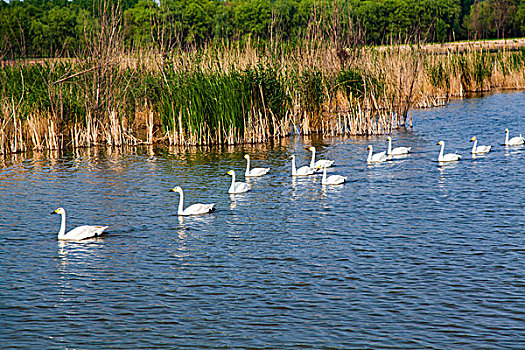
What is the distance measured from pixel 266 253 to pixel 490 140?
15230mm

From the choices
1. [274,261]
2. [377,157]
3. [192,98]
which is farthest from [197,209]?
[192,98]

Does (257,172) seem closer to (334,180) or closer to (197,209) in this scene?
(334,180)

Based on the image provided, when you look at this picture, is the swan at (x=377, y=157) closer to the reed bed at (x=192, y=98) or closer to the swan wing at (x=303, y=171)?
the swan wing at (x=303, y=171)

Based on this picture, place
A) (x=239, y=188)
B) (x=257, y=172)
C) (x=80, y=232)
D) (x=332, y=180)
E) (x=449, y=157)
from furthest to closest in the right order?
(x=449, y=157) < (x=257, y=172) < (x=332, y=180) < (x=239, y=188) < (x=80, y=232)

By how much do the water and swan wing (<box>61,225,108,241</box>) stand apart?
0.87 feet

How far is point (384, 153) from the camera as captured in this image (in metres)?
A: 20.8

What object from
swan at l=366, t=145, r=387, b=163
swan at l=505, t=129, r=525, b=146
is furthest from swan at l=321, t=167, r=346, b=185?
swan at l=505, t=129, r=525, b=146

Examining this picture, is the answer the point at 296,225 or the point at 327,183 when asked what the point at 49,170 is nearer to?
the point at 327,183

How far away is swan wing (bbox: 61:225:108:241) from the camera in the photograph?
43.3ft

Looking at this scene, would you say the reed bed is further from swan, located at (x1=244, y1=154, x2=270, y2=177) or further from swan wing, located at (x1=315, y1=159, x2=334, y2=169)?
swan wing, located at (x1=315, y1=159, x2=334, y2=169)

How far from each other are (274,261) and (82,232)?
14.3 ft

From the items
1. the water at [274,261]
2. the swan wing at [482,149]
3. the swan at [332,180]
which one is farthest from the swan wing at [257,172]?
the swan wing at [482,149]

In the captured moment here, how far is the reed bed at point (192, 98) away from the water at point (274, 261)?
185 inches

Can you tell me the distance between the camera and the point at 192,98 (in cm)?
2430
